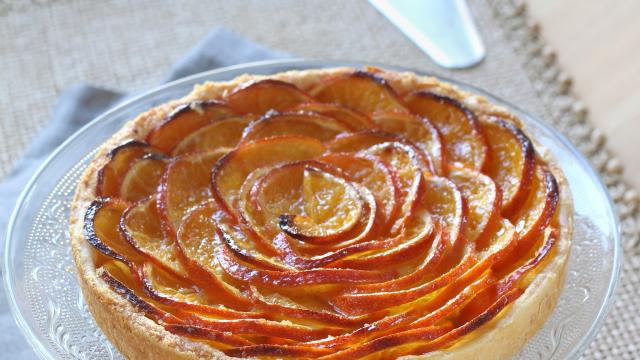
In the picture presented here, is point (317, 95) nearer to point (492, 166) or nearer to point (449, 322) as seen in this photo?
point (492, 166)

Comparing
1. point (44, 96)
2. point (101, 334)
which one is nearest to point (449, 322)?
point (101, 334)

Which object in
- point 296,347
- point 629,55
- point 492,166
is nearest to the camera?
point 296,347

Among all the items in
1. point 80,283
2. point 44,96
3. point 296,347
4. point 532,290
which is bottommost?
point 532,290

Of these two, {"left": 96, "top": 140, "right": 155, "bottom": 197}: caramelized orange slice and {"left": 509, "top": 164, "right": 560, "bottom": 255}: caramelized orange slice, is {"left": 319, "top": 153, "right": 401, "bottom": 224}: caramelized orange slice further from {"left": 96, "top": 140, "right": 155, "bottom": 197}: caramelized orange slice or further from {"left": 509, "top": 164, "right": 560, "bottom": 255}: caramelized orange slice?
{"left": 96, "top": 140, "right": 155, "bottom": 197}: caramelized orange slice

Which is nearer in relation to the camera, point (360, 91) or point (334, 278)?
point (334, 278)

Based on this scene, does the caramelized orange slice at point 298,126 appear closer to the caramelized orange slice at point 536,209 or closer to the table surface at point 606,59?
the caramelized orange slice at point 536,209

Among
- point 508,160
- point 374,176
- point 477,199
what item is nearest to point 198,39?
point 374,176

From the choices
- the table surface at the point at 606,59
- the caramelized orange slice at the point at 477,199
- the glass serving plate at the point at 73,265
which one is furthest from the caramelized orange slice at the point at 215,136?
the table surface at the point at 606,59

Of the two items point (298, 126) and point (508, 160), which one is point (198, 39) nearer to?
point (298, 126)
